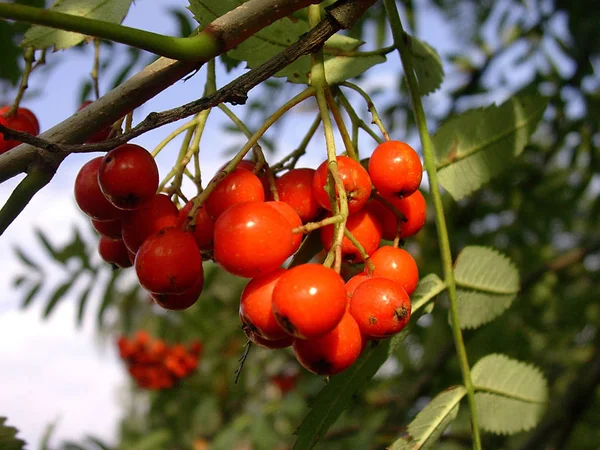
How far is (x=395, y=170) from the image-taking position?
1.05 meters

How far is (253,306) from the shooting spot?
0.94m

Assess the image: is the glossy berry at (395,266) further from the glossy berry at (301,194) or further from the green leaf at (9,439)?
the green leaf at (9,439)

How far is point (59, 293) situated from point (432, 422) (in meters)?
2.10

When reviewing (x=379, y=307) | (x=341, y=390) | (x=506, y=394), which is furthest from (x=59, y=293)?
(x=379, y=307)

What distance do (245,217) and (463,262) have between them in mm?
648

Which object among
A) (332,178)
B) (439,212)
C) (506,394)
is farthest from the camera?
(506,394)

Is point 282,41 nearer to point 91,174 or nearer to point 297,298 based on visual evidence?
point 91,174

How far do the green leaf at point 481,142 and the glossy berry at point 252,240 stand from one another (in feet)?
1.97

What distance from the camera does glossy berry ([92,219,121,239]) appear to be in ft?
3.78

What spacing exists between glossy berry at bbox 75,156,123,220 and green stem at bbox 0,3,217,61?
33cm

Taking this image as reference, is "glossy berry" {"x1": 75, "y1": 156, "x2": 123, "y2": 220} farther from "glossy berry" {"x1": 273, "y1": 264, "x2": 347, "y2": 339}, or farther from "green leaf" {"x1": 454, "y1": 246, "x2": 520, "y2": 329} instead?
"green leaf" {"x1": 454, "y1": 246, "x2": 520, "y2": 329}

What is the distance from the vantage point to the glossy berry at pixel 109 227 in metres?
1.15

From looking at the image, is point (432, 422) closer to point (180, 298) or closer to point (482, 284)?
point (482, 284)

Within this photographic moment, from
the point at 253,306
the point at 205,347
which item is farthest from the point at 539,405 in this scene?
the point at 205,347
